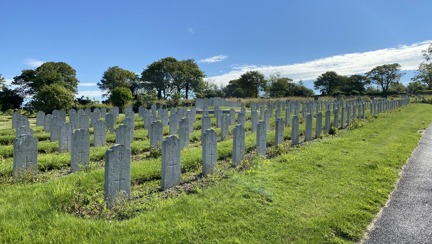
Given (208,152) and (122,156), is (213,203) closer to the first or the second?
(122,156)

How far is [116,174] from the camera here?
5.32 meters

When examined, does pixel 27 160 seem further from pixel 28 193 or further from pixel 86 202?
pixel 86 202

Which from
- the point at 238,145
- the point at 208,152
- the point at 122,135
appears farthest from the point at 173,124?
the point at 208,152

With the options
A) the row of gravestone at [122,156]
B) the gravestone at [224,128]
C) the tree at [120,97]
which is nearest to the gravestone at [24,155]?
the row of gravestone at [122,156]

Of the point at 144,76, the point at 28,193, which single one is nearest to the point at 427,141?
the point at 28,193

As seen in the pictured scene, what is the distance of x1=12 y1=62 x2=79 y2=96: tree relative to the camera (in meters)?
49.3

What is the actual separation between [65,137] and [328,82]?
88.2 m

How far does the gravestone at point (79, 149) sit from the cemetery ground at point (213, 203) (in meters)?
0.26

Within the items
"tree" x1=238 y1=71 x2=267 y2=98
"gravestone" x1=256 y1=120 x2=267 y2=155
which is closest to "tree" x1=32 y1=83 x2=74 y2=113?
"gravestone" x1=256 y1=120 x2=267 y2=155

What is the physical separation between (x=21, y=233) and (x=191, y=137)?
8.69 m

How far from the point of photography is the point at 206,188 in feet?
19.3

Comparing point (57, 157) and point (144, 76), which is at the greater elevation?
point (144, 76)

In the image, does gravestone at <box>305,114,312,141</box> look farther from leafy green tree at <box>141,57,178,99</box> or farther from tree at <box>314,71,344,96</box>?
tree at <box>314,71,344,96</box>

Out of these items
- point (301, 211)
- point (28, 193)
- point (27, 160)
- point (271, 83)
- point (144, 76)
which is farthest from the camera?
point (271, 83)
